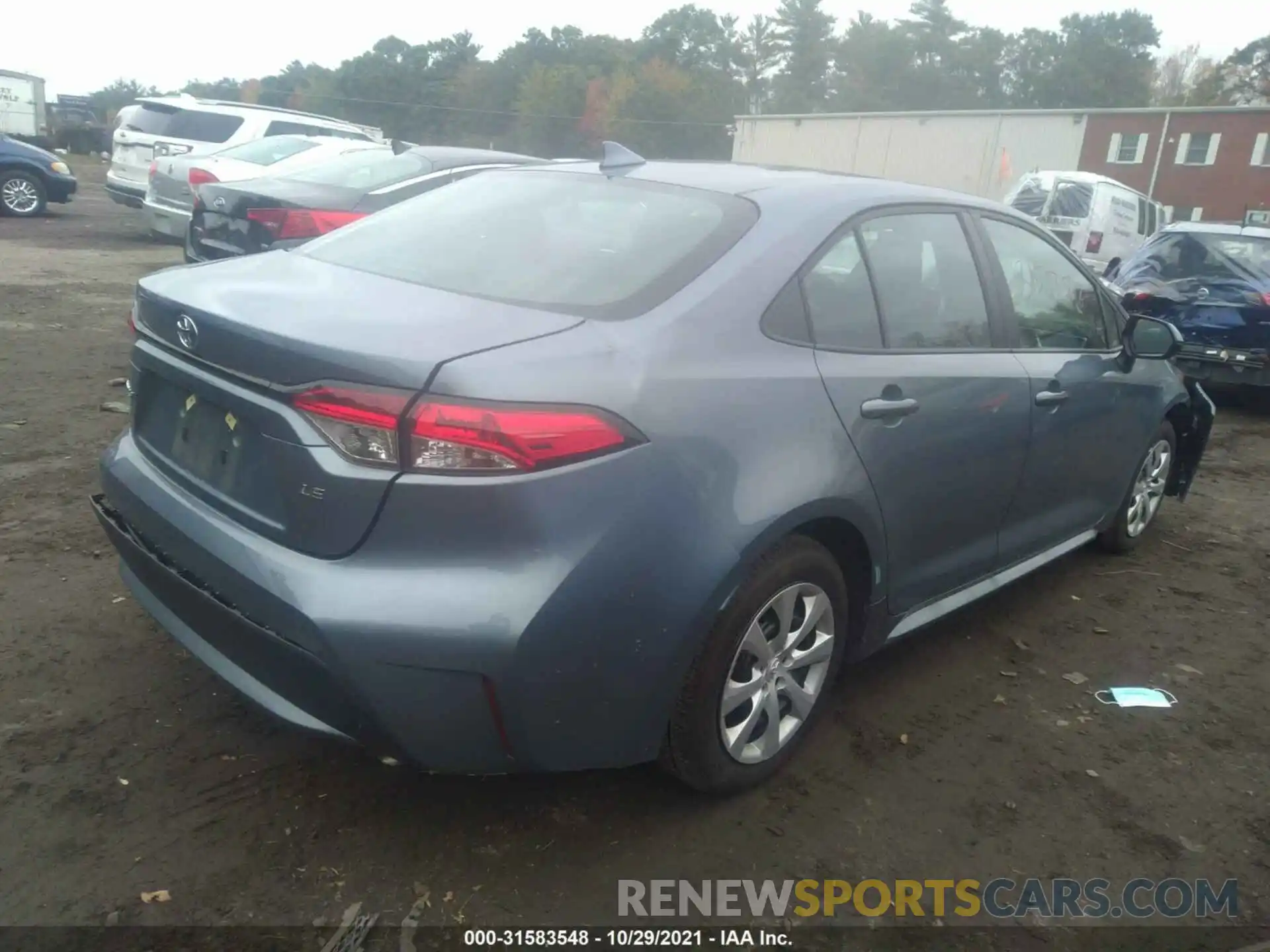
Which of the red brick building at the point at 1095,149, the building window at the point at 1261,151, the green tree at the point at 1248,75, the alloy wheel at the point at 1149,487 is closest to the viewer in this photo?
the alloy wheel at the point at 1149,487

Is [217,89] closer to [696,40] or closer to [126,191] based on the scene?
[696,40]

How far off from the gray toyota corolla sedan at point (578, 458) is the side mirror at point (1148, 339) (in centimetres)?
106

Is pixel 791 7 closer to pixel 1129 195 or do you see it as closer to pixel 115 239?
pixel 1129 195

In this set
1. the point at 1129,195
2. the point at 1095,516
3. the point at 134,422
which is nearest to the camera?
the point at 134,422

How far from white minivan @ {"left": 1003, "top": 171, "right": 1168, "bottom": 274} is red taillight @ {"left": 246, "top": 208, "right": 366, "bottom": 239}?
12366 mm

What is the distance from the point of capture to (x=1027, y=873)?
2703 mm

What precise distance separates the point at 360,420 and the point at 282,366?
25 centimetres

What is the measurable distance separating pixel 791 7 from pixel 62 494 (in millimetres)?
91074

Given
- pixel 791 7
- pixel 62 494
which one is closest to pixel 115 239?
pixel 62 494

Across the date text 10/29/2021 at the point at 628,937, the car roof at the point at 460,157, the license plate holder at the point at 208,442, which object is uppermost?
the car roof at the point at 460,157

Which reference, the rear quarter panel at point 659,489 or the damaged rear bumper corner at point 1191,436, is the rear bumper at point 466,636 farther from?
the damaged rear bumper corner at point 1191,436

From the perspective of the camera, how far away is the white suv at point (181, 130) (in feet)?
46.2

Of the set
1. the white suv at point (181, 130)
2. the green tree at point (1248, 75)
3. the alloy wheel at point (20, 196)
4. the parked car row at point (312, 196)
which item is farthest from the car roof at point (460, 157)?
the green tree at point (1248, 75)

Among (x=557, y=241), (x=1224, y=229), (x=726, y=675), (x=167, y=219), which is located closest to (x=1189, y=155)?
(x=1224, y=229)
